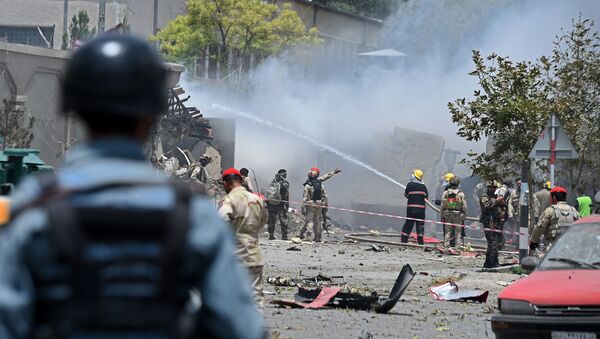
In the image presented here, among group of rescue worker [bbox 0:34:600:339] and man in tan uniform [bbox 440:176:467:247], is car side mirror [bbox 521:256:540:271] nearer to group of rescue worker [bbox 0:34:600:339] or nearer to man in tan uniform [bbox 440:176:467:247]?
group of rescue worker [bbox 0:34:600:339]

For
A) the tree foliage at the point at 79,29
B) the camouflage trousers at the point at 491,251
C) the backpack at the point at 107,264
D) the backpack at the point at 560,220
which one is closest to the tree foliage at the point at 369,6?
the tree foliage at the point at 79,29

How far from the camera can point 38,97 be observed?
87.4ft

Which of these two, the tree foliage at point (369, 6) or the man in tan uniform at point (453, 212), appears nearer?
the man in tan uniform at point (453, 212)

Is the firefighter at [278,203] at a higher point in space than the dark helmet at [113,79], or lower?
lower

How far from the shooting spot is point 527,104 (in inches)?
739

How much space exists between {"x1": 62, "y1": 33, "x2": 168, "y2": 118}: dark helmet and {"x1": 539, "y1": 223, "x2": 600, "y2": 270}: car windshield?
7791 mm

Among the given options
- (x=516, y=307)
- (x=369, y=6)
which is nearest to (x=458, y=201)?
(x=516, y=307)

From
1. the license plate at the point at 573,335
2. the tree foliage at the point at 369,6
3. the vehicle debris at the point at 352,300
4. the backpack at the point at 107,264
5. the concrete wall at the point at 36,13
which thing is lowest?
the vehicle debris at the point at 352,300

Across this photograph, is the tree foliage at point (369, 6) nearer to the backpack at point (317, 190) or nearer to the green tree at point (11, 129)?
the backpack at point (317, 190)

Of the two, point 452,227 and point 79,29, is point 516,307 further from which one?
point 79,29

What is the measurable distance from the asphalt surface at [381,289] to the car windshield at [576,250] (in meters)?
1.44

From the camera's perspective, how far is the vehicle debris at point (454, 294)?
14562mm

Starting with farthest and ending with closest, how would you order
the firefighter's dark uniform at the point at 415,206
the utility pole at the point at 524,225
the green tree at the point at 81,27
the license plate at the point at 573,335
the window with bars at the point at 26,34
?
1. the window with bars at the point at 26,34
2. the green tree at the point at 81,27
3. the firefighter's dark uniform at the point at 415,206
4. the utility pole at the point at 524,225
5. the license plate at the point at 573,335

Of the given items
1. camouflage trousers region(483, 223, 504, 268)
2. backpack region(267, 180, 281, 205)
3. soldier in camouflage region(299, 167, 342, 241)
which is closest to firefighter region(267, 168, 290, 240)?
backpack region(267, 180, 281, 205)
